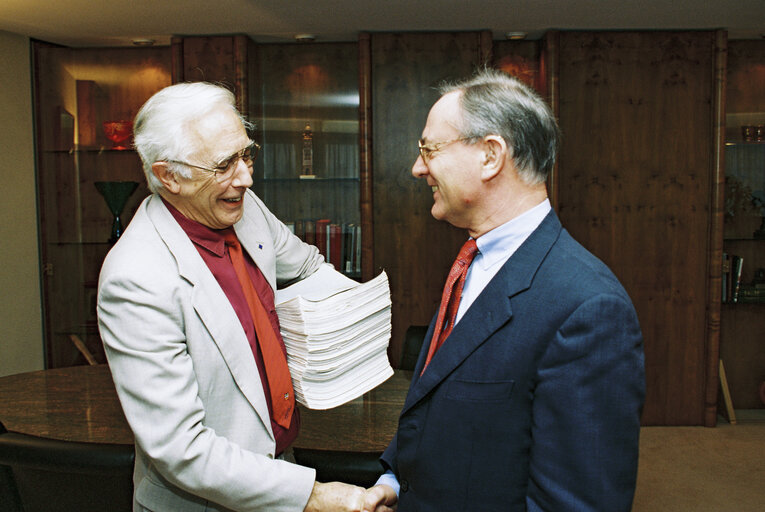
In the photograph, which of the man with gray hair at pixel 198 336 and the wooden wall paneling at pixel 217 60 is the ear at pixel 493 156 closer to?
the man with gray hair at pixel 198 336

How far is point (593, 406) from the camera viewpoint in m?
0.95

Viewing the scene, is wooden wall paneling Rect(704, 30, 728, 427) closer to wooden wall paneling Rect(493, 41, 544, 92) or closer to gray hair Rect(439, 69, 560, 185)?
wooden wall paneling Rect(493, 41, 544, 92)

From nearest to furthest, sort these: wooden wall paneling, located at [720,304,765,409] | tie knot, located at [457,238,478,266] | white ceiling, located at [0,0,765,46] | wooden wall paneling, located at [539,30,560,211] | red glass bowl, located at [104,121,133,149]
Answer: tie knot, located at [457,238,478,266], white ceiling, located at [0,0,765,46], wooden wall paneling, located at [539,30,560,211], red glass bowl, located at [104,121,133,149], wooden wall paneling, located at [720,304,765,409]

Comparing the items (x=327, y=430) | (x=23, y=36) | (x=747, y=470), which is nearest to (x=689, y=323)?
(x=747, y=470)

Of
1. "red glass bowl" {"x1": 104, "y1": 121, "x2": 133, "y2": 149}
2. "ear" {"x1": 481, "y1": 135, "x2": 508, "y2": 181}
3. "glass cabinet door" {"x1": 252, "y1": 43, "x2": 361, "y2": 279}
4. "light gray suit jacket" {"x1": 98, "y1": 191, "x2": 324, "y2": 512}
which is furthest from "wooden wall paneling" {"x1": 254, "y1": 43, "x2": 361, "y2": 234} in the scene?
"ear" {"x1": 481, "y1": 135, "x2": 508, "y2": 181}

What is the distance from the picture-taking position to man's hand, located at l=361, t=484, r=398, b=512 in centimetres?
131

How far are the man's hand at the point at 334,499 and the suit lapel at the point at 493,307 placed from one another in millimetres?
327

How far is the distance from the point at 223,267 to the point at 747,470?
3.54 meters

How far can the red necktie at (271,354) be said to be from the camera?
1.37 metres

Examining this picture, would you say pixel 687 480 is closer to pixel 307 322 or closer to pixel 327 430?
pixel 327 430

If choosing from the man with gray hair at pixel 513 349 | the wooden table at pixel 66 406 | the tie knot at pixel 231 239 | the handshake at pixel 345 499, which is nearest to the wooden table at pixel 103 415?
the wooden table at pixel 66 406

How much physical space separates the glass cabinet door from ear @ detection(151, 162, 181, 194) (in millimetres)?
2927

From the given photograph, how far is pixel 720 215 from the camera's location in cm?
405

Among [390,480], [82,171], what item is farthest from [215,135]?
[82,171]
